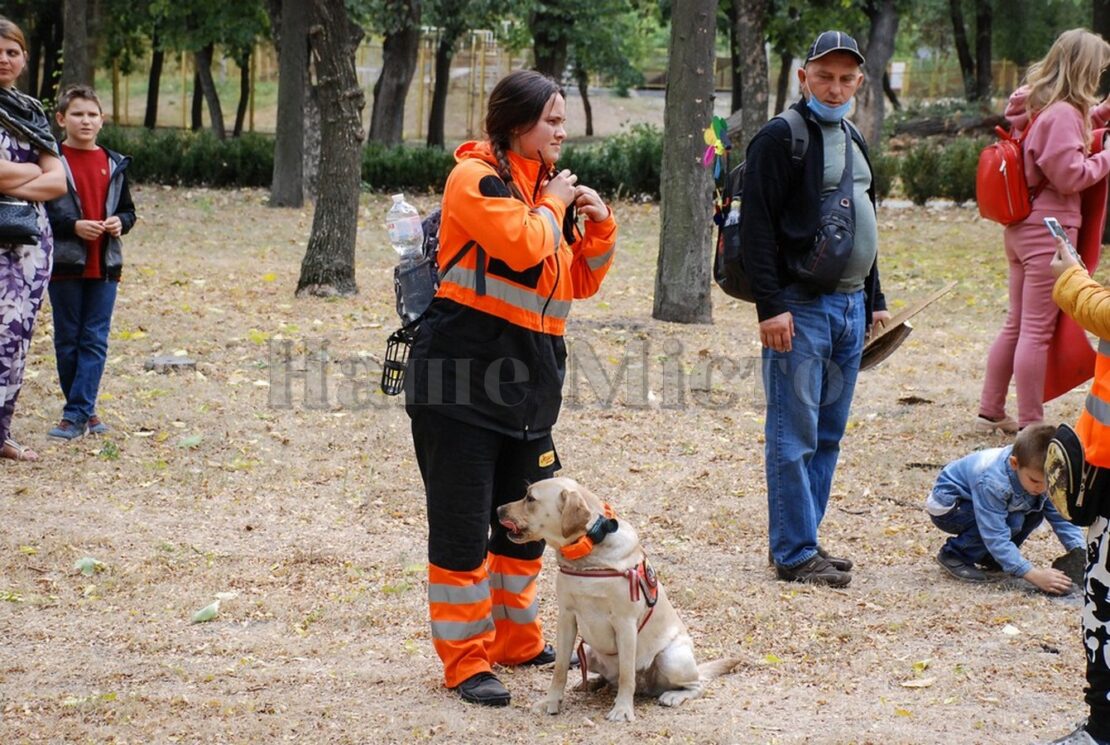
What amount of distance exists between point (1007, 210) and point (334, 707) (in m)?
4.84

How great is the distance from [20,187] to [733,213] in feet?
11.5

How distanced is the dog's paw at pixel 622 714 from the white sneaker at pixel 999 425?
4416mm

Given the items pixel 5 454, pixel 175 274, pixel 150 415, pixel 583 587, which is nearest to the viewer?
pixel 583 587

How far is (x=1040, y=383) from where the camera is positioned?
24.0ft

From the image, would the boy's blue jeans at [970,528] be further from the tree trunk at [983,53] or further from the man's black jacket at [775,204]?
the tree trunk at [983,53]

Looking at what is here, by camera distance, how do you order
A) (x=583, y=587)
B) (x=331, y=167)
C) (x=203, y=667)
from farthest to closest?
(x=331, y=167), (x=203, y=667), (x=583, y=587)

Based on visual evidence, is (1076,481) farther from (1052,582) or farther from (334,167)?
(334,167)

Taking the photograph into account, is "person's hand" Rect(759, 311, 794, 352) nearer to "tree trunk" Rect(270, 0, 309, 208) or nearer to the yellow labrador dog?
the yellow labrador dog

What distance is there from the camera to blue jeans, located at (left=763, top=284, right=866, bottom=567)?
17.2 feet

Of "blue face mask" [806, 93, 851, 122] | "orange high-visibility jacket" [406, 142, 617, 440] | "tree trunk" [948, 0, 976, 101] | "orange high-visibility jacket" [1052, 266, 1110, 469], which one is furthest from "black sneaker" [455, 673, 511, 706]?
"tree trunk" [948, 0, 976, 101]

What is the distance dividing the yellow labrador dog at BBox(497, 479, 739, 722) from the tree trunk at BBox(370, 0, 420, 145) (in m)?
22.5

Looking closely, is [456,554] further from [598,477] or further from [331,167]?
[331,167]

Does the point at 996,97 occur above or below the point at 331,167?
above

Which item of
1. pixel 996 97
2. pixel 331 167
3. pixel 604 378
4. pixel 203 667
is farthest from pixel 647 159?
pixel 996 97
